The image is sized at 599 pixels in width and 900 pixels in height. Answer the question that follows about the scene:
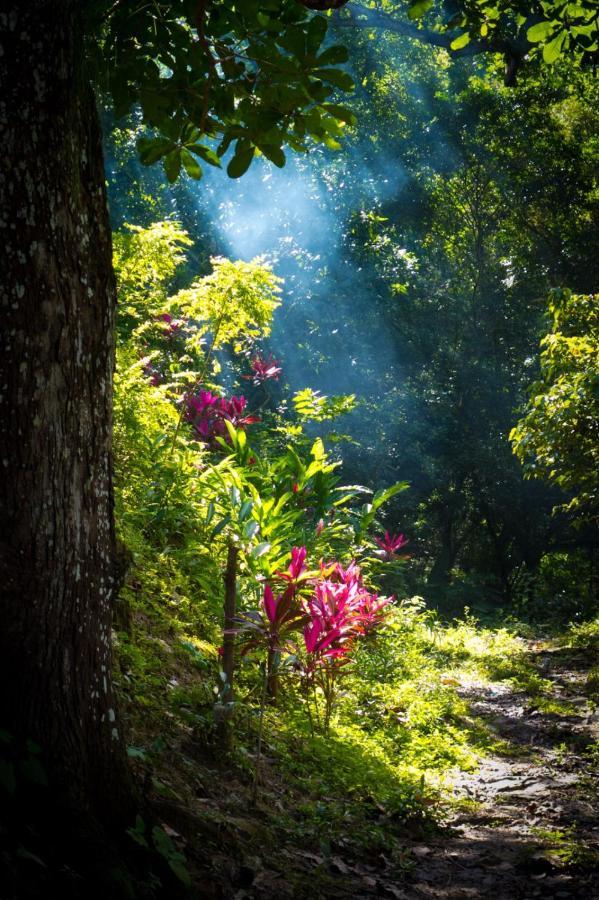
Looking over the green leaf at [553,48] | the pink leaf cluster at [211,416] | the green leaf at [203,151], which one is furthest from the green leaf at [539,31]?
the pink leaf cluster at [211,416]

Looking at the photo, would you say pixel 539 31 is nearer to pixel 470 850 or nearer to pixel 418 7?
pixel 418 7

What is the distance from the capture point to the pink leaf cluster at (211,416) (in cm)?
790

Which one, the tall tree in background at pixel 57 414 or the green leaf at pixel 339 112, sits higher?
the green leaf at pixel 339 112

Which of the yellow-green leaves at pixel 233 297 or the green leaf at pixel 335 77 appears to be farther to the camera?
the yellow-green leaves at pixel 233 297

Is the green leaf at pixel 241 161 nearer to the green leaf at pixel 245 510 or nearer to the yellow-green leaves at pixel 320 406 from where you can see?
the green leaf at pixel 245 510

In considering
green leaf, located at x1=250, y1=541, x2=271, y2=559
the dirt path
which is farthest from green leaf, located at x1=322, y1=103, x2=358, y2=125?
the dirt path

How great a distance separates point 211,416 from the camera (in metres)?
8.13

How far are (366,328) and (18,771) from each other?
14953 mm

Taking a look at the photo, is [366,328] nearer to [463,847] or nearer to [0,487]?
[463,847]

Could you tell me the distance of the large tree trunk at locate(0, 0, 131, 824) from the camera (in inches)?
78.0

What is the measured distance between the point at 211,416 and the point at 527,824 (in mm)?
5345

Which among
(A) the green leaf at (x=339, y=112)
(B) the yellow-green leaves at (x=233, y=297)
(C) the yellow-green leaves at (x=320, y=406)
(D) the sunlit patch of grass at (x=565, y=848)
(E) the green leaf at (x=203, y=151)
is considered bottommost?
(D) the sunlit patch of grass at (x=565, y=848)

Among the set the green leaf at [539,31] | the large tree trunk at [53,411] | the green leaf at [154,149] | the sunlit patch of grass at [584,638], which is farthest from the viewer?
the sunlit patch of grass at [584,638]

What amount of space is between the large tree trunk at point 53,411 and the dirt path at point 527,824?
5.44ft
